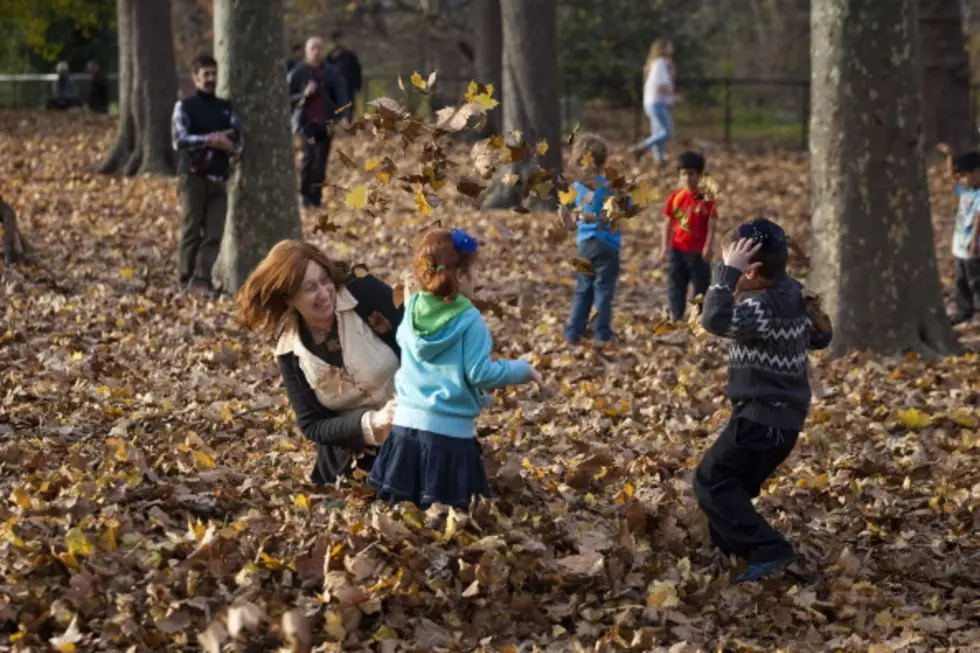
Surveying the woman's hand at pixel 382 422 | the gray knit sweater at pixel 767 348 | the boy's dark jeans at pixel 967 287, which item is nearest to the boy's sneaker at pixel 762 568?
the gray knit sweater at pixel 767 348

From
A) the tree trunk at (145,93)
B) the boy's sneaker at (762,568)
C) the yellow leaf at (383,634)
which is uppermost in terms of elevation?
the tree trunk at (145,93)

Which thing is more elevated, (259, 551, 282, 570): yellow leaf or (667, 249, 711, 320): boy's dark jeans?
(667, 249, 711, 320): boy's dark jeans

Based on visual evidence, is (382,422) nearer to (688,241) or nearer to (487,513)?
(487,513)

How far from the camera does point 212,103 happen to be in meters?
12.4

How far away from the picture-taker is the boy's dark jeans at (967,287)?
1216 centimetres

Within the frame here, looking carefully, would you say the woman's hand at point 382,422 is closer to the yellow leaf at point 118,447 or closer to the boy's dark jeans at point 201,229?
the yellow leaf at point 118,447

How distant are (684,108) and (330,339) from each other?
26107 mm

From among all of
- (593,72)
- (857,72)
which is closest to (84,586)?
(857,72)

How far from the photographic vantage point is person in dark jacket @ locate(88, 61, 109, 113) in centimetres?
3139

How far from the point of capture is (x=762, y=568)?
6.17 metres

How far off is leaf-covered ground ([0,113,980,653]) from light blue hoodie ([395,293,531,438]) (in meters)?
0.40

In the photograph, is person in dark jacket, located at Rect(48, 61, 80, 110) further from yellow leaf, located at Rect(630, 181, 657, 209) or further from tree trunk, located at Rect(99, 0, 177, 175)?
yellow leaf, located at Rect(630, 181, 657, 209)

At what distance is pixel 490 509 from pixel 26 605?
1.80 metres

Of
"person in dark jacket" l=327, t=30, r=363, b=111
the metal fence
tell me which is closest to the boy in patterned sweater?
"person in dark jacket" l=327, t=30, r=363, b=111
